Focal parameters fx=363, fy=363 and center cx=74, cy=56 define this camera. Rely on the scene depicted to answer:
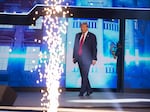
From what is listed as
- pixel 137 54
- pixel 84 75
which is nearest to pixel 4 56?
pixel 84 75

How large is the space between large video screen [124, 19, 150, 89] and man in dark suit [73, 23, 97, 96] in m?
1.09

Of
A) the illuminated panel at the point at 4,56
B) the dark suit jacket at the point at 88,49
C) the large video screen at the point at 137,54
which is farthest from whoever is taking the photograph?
the large video screen at the point at 137,54

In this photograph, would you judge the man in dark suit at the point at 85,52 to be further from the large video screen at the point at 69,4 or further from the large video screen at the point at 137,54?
the large video screen at the point at 137,54

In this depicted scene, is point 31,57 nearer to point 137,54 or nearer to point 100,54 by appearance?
point 100,54

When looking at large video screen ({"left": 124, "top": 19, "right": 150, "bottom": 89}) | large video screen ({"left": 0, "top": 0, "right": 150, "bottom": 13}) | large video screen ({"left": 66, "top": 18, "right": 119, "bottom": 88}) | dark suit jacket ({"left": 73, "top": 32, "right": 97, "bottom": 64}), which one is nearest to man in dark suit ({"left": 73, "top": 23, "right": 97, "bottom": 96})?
dark suit jacket ({"left": 73, "top": 32, "right": 97, "bottom": 64})

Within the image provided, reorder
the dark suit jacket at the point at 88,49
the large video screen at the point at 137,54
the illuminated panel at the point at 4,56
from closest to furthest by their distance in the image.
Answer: the dark suit jacket at the point at 88,49 < the illuminated panel at the point at 4,56 < the large video screen at the point at 137,54

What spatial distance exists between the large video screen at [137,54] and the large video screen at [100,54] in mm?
261

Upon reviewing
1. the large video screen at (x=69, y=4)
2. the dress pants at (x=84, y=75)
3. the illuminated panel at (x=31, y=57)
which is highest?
the large video screen at (x=69, y=4)

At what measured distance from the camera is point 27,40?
23.7ft

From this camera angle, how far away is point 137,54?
7387mm

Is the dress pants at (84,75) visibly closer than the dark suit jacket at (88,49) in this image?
Yes

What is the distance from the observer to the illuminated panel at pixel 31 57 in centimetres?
721

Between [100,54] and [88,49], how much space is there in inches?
32.6

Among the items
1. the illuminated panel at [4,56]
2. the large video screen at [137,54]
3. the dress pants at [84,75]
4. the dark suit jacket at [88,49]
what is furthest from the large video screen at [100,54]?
the illuminated panel at [4,56]
